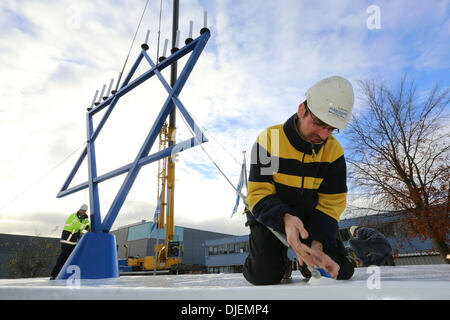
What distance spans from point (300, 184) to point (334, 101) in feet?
1.58

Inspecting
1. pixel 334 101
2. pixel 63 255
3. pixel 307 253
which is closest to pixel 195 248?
pixel 63 255

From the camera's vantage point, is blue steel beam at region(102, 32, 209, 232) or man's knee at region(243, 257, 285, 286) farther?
blue steel beam at region(102, 32, 209, 232)

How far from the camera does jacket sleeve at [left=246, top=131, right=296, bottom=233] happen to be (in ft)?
4.17

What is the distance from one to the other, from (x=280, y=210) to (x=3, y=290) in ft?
3.74

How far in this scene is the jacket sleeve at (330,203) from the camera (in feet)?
4.77

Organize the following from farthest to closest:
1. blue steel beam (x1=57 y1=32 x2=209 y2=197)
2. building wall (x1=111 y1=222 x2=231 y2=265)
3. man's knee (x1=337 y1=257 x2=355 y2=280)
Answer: building wall (x1=111 y1=222 x2=231 y2=265), blue steel beam (x1=57 y1=32 x2=209 y2=197), man's knee (x1=337 y1=257 x2=355 y2=280)

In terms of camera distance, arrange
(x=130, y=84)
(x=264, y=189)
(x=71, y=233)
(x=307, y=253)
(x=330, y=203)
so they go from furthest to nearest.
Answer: (x=71, y=233) < (x=130, y=84) < (x=330, y=203) < (x=264, y=189) < (x=307, y=253)

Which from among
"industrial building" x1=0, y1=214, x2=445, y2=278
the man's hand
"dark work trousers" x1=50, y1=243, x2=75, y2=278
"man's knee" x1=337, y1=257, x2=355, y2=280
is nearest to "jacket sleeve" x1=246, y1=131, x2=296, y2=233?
the man's hand

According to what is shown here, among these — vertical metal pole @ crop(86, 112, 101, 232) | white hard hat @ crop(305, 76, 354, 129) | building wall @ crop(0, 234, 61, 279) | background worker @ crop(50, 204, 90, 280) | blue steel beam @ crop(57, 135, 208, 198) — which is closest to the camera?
white hard hat @ crop(305, 76, 354, 129)

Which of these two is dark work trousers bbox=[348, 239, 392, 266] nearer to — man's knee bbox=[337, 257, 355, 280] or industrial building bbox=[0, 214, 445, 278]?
industrial building bbox=[0, 214, 445, 278]

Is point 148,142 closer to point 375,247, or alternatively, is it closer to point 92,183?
point 92,183

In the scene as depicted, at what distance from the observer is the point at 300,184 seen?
4.86 ft
